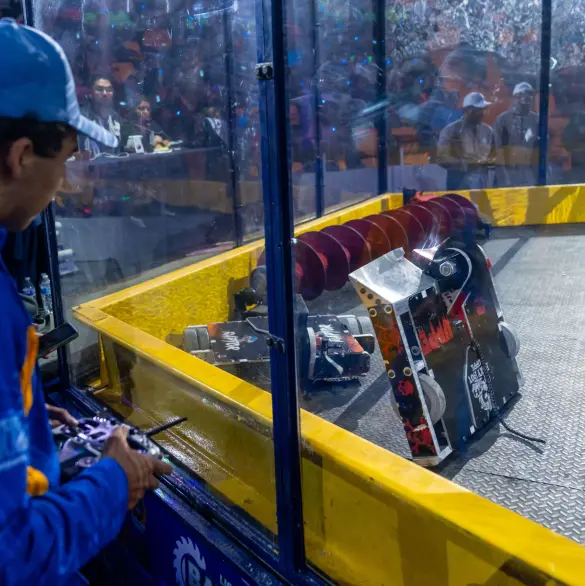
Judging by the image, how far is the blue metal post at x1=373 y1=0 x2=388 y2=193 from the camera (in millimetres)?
5637

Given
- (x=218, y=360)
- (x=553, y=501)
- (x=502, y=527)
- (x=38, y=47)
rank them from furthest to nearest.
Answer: (x=218, y=360)
(x=553, y=501)
(x=502, y=527)
(x=38, y=47)

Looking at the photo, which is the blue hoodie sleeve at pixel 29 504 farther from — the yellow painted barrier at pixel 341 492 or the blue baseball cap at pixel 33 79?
the yellow painted barrier at pixel 341 492

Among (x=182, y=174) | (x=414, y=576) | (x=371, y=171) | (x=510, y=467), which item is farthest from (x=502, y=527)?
(x=182, y=174)

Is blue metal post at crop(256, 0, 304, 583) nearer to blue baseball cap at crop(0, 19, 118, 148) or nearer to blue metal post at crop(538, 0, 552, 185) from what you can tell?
blue baseball cap at crop(0, 19, 118, 148)

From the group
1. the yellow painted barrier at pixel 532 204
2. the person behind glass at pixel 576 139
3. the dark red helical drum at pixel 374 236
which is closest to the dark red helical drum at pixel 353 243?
the dark red helical drum at pixel 374 236

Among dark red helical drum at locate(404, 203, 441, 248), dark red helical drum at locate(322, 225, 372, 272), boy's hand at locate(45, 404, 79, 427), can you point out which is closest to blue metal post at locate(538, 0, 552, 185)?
dark red helical drum at locate(404, 203, 441, 248)

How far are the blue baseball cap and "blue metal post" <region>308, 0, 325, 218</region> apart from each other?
396 centimetres

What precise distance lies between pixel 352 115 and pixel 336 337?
3.89 metres

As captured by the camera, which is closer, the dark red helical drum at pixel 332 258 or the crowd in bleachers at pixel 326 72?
the crowd in bleachers at pixel 326 72

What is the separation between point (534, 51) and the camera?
8297 mm

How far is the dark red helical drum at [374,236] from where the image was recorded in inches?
158

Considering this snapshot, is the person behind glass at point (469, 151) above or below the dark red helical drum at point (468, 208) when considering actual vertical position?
above

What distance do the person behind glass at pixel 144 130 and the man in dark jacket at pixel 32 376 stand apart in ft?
9.18

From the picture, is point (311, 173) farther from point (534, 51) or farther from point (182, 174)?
point (534, 51)
